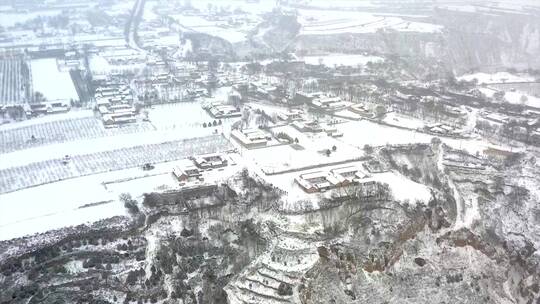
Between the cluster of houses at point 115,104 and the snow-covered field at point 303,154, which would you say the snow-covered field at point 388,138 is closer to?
the snow-covered field at point 303,154

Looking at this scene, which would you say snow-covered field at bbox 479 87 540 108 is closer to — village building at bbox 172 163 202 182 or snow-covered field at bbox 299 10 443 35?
Result: snow-covered field at bbox 299 10 443 35

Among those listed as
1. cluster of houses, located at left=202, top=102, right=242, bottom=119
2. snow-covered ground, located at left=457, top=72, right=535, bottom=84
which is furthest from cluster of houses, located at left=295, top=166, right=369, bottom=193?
snow-covered ground, located at left=457, top=72, right=535, bottom=84

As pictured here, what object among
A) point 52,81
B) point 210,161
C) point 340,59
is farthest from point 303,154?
point 52,81

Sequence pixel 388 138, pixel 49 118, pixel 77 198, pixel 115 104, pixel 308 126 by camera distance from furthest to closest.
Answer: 1. pixel 115 104
2. pixel 49 118
3. pixel 308 126
4. pixel 388 138
5. pixel 77 198

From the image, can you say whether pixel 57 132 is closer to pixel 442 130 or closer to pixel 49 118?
pixel 49 118

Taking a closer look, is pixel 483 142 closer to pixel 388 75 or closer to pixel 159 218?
pixel 388 75

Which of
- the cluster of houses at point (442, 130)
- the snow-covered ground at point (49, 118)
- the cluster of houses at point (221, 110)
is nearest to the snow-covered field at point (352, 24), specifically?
the cluster of houses at point (221, 110)
